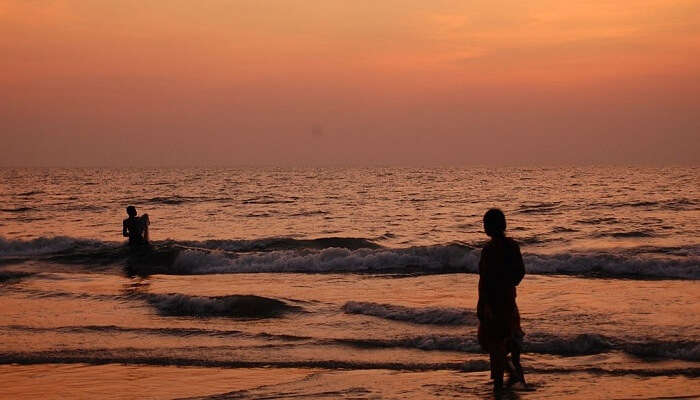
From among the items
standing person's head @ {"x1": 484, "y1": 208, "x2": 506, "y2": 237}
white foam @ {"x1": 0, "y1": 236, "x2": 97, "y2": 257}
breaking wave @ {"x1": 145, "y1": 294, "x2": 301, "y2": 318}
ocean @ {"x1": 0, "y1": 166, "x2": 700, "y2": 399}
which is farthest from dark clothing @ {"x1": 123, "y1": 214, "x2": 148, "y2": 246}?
standing person's head @ {"x1": 484, "y1": 208, "x2": 506, "y2": 237}

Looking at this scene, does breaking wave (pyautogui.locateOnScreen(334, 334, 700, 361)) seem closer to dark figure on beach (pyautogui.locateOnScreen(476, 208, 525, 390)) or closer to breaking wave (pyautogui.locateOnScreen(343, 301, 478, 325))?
breaking wave (pyautogui.locateOnScreen(343, 301, 478, 325))

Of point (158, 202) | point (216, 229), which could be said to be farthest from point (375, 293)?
point (158, 202)

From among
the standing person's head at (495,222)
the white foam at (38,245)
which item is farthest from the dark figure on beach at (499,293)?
the white foam at (38,245)

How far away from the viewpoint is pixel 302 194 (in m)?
55.6

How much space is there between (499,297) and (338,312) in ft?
20.1

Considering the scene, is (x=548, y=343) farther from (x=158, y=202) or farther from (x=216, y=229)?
(x=158, y=202)

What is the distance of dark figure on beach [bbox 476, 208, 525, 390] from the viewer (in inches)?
297

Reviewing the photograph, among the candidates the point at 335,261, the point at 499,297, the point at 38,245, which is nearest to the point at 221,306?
the point at 499,297

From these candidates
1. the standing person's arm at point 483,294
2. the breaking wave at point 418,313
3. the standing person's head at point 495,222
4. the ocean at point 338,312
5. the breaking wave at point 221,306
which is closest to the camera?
the standing person's head at point 495,222

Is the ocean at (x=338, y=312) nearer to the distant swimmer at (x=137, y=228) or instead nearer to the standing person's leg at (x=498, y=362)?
the standing person's leg at (x=498, y=362)

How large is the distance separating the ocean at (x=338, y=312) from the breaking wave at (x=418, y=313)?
0.11ft

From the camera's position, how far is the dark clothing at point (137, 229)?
21016 mm

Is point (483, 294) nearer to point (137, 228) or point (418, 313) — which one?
point (418, 313)

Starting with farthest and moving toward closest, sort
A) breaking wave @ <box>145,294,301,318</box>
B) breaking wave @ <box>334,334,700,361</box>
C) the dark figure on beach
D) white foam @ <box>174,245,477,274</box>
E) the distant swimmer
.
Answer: white foam @ <box>174,245,477,274</box>
the distant swimmer
breaking wave @ <box>145,294,301,318</box>
breaking wave @ <box>334,334,700,361</box>
the dark figure on beach
